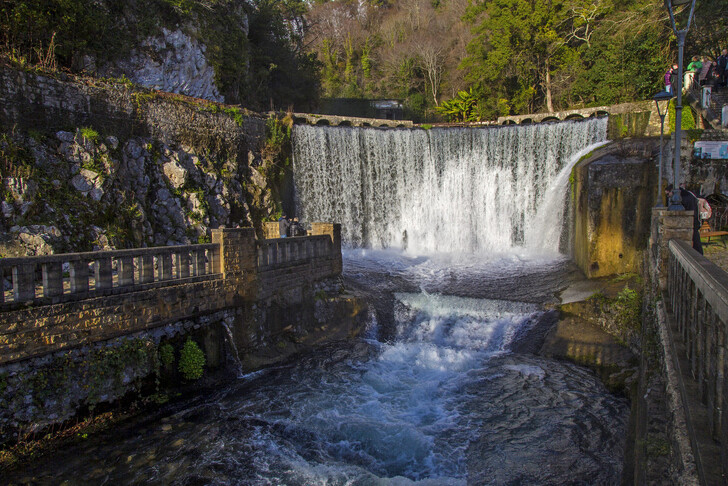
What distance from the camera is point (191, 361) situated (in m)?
9.29

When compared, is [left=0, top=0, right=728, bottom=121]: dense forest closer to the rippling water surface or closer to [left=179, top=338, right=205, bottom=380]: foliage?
[left=179, top=338, right=205, bottom=380]: foliage

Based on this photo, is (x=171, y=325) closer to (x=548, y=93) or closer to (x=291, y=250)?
(x=291, y=250)

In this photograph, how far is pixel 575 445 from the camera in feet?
24.8

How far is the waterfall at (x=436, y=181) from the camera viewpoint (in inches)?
819

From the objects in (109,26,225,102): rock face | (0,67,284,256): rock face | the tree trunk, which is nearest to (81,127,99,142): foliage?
(0,67,284,256): rock face

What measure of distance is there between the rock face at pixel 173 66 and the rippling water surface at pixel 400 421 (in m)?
13.2

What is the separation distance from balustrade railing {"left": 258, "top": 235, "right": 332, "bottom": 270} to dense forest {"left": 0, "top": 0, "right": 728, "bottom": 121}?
9254 millimetres

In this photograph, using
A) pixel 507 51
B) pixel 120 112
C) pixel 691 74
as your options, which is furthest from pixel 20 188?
pixel 507 51

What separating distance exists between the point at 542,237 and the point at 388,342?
1003 centimetres

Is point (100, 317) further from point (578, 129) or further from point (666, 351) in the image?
point (578, 129)

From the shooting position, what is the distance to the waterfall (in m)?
20.8

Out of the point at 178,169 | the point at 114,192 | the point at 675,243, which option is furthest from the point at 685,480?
the point at 178,169

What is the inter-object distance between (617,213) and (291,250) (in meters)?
9.52

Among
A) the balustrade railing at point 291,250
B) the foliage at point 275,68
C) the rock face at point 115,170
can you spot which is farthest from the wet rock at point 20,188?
the foliage at point 275,68
